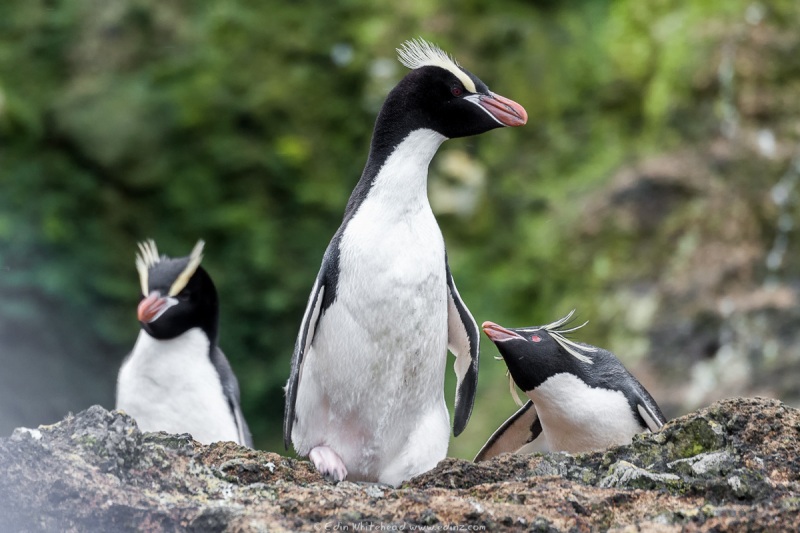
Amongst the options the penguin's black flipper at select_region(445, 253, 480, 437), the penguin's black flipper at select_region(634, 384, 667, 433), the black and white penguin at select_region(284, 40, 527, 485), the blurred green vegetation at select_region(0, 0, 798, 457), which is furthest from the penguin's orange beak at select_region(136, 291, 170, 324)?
the blurred green vegetation at select_region(0, 0, 798, 457)

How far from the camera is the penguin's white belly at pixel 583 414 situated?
12.3 ft

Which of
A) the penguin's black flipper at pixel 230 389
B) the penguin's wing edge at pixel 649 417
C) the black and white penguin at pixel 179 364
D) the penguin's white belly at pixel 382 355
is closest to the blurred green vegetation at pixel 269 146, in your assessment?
the penguin's black flipper at pixel 230 389

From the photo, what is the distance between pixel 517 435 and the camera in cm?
421

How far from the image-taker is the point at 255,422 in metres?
8.16

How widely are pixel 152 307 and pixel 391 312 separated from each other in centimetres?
159

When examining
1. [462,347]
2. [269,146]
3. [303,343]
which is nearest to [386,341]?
[303,343]

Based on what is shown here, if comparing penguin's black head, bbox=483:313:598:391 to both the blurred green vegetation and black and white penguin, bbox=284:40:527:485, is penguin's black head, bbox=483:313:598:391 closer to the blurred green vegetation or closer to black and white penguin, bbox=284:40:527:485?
black and white penguin, bbox=284:40:527:485

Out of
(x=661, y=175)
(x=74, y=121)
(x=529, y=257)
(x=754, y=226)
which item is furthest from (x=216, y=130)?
(x=754, y=226)

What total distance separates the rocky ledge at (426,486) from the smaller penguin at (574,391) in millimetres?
826

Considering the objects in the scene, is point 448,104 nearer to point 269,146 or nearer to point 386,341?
point 386,341

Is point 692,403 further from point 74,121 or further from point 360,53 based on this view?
point 74,121

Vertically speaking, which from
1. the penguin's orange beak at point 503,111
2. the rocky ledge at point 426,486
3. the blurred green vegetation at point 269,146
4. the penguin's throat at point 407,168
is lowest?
the rocky ledge at point 426,486

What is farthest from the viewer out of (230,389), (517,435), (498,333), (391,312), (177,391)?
(230,389)

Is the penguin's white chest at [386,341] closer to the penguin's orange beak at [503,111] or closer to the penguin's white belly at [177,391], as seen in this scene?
the penguin's orange beak at [503,111]
